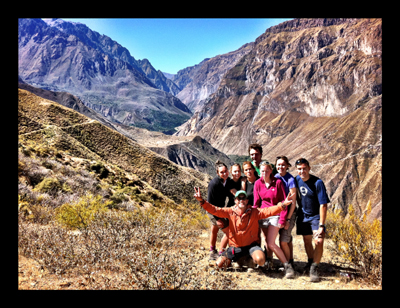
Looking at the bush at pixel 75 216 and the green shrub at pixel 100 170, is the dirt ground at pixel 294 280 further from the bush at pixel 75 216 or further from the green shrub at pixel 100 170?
the green shrub at pixel 100 170

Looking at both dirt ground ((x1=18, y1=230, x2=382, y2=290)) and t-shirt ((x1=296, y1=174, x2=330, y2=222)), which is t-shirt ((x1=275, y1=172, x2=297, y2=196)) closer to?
t-shirt ((x1=296, y1=174, x2=330, y2=222))

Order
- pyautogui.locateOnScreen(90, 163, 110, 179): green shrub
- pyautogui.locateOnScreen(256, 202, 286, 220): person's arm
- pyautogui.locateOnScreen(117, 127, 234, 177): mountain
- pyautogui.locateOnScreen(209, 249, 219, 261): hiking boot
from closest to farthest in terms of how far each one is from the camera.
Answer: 1. pyautogui.locateOnScreen(256, 202, 286, 220): person's arm
2. pyautogui.locateOnScreen(209, 249, 219, 261): hiking boot
3. pyautogui.locateOnScreen(90, 163, 110, 179): green shrub
4. pyautogui.locateOnScreen(117, 127, 234, 177): mountain

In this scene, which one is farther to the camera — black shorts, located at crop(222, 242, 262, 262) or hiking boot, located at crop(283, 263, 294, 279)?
black shorts, located at crop(222, 242, 262, 262)

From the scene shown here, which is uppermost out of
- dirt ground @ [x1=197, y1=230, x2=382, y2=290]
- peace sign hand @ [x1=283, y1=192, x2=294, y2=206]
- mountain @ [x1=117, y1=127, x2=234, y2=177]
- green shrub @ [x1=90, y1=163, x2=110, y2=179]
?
mountain @ [x1=117, y1=127, x2=234, y2=177]

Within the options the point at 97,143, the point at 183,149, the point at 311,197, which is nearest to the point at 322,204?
the point at 311,197

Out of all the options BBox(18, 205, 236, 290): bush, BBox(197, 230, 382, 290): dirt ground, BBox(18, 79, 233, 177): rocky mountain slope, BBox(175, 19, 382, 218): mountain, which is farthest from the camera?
BBox(175, 19, 382, 218): mountain

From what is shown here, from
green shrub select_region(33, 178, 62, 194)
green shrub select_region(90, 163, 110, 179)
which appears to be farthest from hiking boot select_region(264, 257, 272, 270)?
green shrub select_region(90, 163, 110, 179)

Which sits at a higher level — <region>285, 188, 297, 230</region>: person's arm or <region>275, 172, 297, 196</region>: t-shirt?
<region>275, 172, 297, 196</region>: t-shirt
